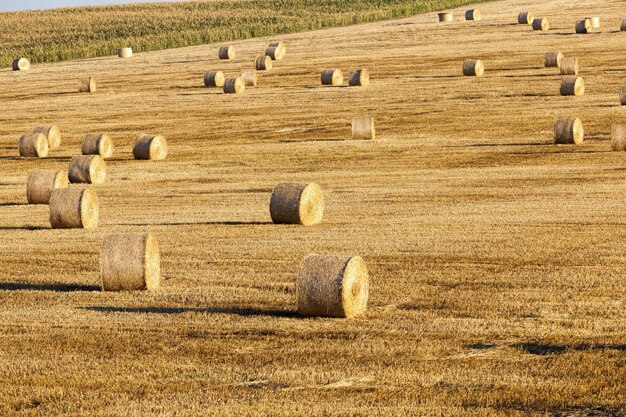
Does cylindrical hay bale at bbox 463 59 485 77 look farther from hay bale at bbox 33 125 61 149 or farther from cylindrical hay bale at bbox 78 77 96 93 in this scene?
hay bale at bbox 33 125 61 149

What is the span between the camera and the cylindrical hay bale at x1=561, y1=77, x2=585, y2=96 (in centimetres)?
4341

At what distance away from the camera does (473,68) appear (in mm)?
51188

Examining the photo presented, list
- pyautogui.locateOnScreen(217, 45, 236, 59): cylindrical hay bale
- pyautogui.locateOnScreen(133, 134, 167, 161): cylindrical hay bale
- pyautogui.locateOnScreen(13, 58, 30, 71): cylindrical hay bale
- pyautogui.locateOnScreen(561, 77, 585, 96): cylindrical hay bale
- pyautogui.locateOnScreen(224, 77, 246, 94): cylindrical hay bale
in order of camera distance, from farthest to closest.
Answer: pyautogui.locateOnScreen(13, 58, 30, 71): cylindrical hay bale
pyautogui.locateOnScreen(217, 45, 236, 59): cylindrical hay bale
pyautogui.locateOnScreen(224, 77, 246, 94): cylindrical hay bale
pyautogui.locateOnScreen(561, 77, 585, 96): cylindrical hay bale
pyautogui.locateOnScreen(133, 134, 167, 161): cylindrical hay bale

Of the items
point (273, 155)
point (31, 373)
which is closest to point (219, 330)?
point (31, 373)

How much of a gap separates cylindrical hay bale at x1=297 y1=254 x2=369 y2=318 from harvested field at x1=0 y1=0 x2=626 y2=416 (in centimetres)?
23

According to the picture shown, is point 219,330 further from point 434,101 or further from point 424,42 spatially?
point 424,42

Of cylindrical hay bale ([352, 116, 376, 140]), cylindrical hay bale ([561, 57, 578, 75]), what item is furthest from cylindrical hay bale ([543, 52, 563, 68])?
cylindrical hay bale ([352, 116, 376, 140])

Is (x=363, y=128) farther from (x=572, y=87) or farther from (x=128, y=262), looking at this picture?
(x=128, y=262)

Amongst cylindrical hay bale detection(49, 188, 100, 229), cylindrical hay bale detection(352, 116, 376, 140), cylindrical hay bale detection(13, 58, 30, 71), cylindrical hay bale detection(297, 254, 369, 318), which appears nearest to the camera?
cylindrical hay bale detection(297, 254, 369, 318)

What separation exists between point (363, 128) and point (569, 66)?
14.1 metres

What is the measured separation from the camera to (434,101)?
45094 mm

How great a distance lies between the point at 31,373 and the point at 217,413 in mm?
2584

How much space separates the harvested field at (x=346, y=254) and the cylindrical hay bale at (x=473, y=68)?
2.59m

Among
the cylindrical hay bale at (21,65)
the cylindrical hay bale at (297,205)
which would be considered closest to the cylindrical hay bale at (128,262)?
the cylindrical hay bale at (297,205)
